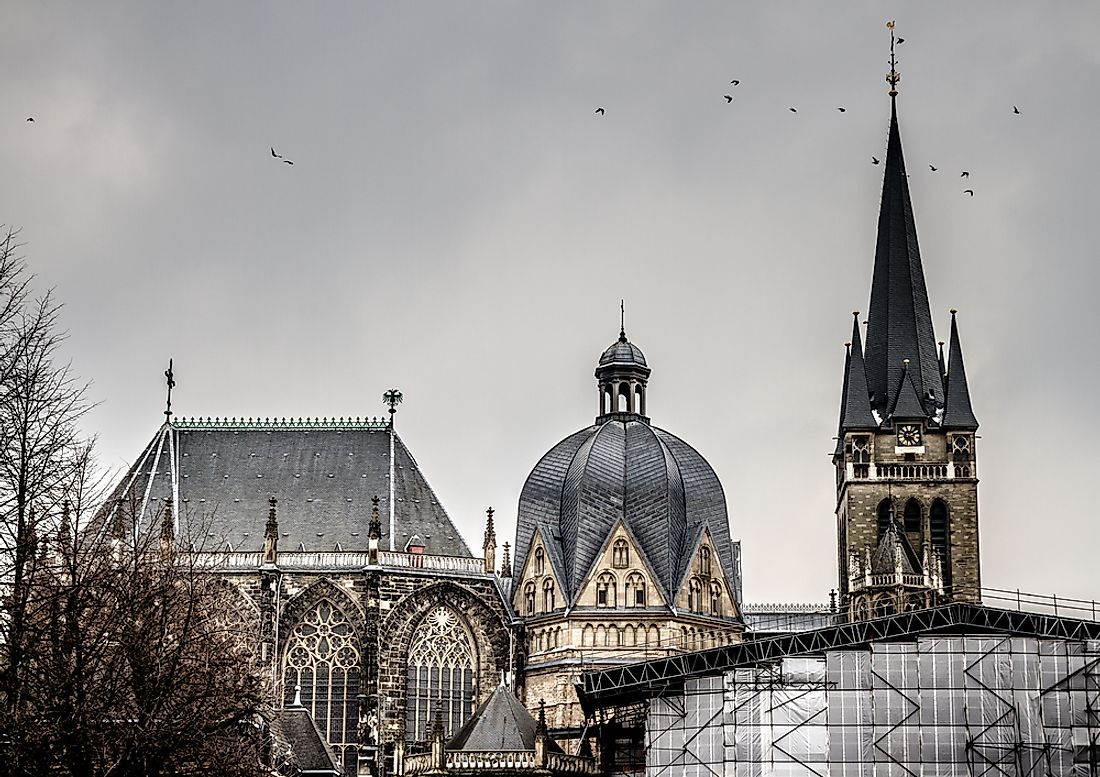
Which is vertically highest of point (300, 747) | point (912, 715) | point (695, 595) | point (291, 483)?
point (291, 483)

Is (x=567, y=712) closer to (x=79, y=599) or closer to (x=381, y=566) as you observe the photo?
(x=381, y=566)

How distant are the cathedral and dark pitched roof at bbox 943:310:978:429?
52.8 ft

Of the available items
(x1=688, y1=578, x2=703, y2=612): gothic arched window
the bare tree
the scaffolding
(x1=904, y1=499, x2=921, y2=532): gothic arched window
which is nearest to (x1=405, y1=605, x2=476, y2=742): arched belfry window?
(x1=688, y1=578, x2=703, y2=612): gothic arched window

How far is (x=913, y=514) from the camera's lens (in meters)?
82.9

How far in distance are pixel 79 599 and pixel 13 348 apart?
3974mm

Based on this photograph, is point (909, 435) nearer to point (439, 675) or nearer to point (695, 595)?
point (695, 595)

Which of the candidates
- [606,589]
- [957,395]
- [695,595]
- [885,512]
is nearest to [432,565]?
[606,589]

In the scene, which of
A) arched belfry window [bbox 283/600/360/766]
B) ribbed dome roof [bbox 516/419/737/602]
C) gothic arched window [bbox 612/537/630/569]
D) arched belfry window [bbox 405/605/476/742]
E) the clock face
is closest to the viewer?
arched belfry window [bbox 283/600/360/766]

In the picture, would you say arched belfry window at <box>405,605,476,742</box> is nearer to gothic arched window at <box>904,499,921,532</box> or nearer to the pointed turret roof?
gothic arched window at <box>904,499,921,532</box>

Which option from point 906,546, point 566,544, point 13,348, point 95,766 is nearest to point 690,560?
point 566,544

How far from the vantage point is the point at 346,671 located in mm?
66688

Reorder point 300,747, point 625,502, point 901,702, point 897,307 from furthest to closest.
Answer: point 897,307, point 625,502, point 300,747, point 901,702

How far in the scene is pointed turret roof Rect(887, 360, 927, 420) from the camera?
273 feet

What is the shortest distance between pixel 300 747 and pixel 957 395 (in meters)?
36.2
